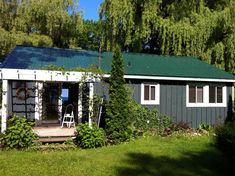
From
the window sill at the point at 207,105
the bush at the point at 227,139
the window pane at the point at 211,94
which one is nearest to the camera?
the bush at the point at 227,139

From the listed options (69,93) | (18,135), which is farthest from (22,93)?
(18,135)

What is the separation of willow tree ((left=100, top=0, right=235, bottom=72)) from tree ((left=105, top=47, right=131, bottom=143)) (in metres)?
13.0

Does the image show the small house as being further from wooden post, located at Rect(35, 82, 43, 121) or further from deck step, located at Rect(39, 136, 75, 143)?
deck step, located at Rect(39, 136, 75, 143)

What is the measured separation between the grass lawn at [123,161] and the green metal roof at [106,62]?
5506mm

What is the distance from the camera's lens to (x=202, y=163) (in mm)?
12141

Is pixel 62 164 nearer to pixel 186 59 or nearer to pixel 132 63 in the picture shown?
pixel 132 63

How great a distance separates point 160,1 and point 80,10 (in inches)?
322

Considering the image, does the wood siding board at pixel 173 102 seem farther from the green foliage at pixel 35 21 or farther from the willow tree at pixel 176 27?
the green foliage at pixel 35 21

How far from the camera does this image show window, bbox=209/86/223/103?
20.9 meters

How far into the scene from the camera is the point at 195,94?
20516 mm

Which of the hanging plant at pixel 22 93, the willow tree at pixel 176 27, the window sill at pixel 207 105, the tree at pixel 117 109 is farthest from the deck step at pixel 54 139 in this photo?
the willow tree at pixel 176 27

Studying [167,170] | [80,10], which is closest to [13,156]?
[167,170]

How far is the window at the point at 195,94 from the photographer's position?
20422 millimetres

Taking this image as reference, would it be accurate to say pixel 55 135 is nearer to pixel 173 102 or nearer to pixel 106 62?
pixel 106 62
